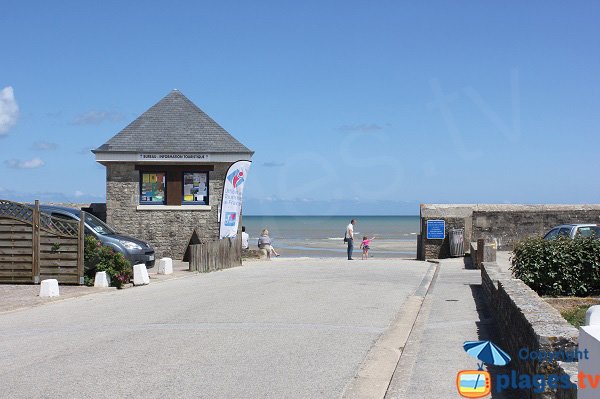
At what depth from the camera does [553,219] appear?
28031 mm

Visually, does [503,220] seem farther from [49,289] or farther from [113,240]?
[49,289]

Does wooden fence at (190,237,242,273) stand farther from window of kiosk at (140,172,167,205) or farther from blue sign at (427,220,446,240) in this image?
blue sign at (427,220,446,240)

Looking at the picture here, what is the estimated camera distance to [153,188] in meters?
28.2

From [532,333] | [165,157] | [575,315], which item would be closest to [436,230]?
[165,157]

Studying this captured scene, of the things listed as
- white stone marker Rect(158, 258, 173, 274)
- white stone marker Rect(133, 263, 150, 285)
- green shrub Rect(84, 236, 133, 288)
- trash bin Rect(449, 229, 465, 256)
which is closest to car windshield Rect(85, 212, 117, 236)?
white stone marker Rect(158, 258, 173, 274)

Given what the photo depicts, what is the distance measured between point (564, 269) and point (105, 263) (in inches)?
426

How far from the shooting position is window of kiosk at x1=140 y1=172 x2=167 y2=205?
28141mm

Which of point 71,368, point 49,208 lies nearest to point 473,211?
point 49,208

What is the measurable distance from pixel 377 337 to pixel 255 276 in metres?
10.7

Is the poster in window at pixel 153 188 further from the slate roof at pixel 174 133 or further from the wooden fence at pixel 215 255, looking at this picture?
the wooden fence at pixel 215 255

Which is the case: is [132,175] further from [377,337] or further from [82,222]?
[377,337]

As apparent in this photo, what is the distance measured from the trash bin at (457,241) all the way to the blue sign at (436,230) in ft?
1.68

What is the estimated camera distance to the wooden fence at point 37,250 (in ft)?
58.4

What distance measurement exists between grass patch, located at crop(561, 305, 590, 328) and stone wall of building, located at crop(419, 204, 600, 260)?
16927mm
